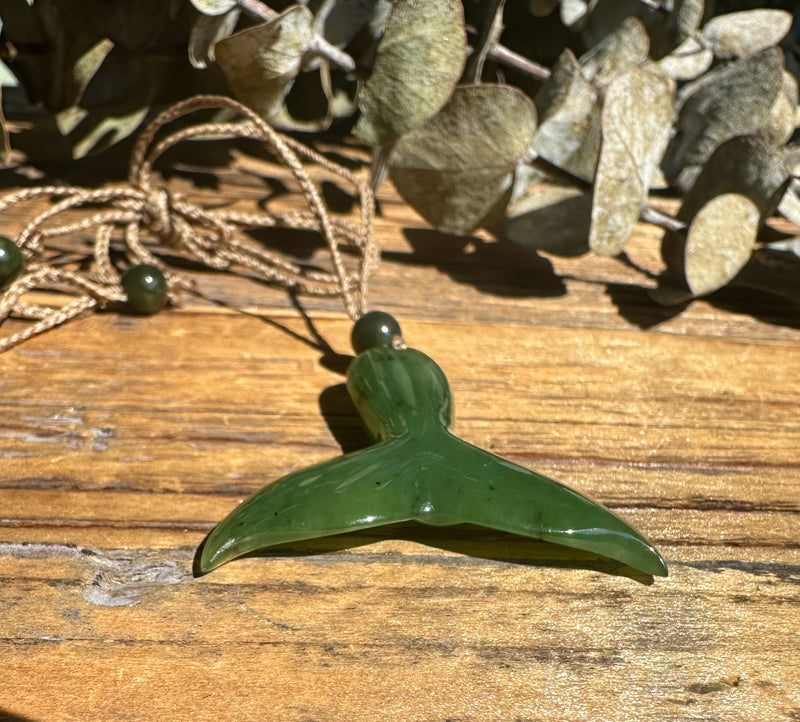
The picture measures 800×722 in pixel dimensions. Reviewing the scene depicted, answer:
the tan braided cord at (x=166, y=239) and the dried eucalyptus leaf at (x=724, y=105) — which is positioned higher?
the dried eucalyptus leaf at (x=724, y=105)

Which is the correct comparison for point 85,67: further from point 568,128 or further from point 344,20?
point 568,128

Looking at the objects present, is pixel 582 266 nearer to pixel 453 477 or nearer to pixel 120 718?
pixel 453 477

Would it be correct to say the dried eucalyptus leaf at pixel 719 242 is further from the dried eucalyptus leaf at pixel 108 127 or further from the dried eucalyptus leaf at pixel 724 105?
the dried eucalyptus leaf at pixel 108 127

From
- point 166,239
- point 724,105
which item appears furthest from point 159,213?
point 724,105

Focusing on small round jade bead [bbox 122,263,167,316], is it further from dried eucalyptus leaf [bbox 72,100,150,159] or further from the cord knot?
dried eucalyptus leaf [bbox 72,100,150,159]

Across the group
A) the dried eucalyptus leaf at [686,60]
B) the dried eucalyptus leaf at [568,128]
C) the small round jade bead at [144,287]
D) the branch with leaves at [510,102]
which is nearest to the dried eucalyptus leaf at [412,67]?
the branch with leaves at [510,102]

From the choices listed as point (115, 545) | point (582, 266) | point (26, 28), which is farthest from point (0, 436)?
point (582, 266)
